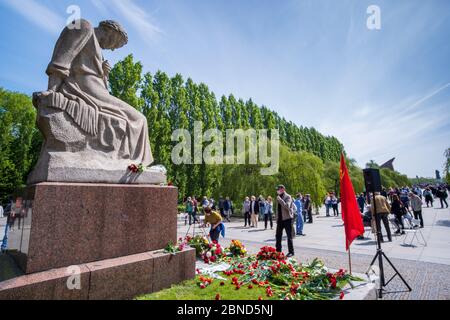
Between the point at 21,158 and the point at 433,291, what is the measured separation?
3172cm

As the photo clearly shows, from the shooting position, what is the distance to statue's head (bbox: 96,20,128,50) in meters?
4.80

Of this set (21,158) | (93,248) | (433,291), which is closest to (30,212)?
(93,248)

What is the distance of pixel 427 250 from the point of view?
7.55 meters

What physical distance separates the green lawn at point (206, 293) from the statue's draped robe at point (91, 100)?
87.0 inches

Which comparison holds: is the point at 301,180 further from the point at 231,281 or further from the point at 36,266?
the point at 36,266

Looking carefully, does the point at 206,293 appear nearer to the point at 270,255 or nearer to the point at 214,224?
the point at 270,255

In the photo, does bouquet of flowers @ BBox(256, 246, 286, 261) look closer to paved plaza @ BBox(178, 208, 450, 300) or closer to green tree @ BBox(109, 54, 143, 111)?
paved plaza @ BBox(178, 208, 450, 300)

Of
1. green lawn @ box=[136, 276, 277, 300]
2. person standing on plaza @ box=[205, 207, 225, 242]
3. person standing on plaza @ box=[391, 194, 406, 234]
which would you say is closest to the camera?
green lawn @ box=[136, 276, 277, 300]

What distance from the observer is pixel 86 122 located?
13.0 ft

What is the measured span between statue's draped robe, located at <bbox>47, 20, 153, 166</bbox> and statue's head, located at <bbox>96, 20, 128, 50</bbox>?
383mm

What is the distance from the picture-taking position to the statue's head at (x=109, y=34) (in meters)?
4.80

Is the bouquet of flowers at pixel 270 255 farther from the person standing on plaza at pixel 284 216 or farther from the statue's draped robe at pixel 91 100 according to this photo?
the statue's draped robe at pixel 91 100

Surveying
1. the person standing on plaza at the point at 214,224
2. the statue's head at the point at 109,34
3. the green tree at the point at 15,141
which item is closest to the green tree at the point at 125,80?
the green tree at the point at 15,141

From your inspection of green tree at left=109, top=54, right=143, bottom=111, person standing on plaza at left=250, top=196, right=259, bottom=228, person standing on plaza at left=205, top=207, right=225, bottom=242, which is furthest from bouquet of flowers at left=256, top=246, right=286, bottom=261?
green tree at left=109, top=54, right=143, bottom=111
